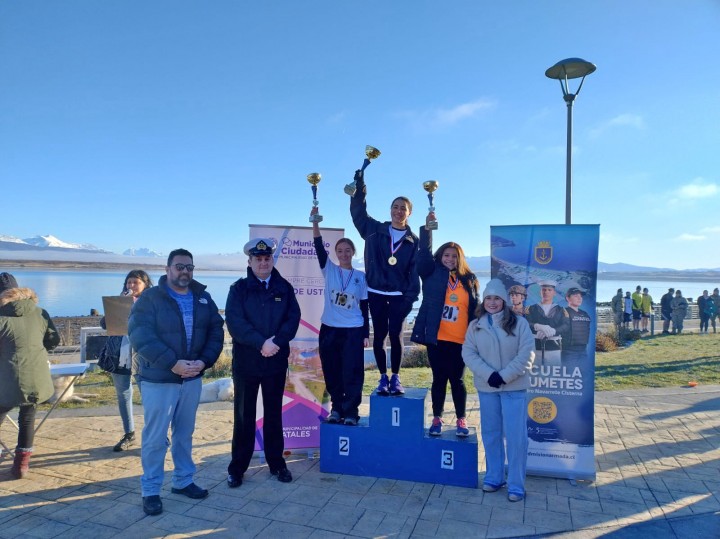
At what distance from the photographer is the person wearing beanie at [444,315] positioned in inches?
175

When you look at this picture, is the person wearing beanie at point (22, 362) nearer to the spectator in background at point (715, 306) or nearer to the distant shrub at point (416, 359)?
the distant shrub at point (416, 359)

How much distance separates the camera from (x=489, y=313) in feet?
13.8

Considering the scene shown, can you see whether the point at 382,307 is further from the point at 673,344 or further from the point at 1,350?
the point at 673,344

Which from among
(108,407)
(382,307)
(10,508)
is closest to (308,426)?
(382,307)

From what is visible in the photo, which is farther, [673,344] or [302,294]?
[673,344]

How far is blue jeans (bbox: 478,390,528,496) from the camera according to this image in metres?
4.07

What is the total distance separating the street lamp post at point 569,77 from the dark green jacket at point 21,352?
5816 millimetres

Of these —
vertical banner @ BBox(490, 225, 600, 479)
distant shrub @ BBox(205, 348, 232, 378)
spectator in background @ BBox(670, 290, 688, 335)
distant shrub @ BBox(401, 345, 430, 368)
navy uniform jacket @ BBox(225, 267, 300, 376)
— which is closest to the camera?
navy uniform jacket @ BBox(225, 267, 300, 376)

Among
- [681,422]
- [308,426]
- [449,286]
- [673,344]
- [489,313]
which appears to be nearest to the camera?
[489,313]

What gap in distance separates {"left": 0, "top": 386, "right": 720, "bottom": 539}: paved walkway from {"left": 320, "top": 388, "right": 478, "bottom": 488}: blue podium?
103 mm

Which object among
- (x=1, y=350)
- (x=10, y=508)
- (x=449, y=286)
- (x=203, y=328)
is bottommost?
(x=10, y=508)

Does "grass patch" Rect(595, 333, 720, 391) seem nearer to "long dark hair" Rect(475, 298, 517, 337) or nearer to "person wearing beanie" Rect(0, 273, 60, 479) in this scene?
"long dark hair" Rect(475, 298, 517, 337)

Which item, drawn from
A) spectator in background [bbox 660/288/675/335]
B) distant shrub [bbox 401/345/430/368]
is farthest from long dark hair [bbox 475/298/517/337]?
spectator in background [bbox 660/288/675/335]

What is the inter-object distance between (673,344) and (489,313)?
13487 mm
